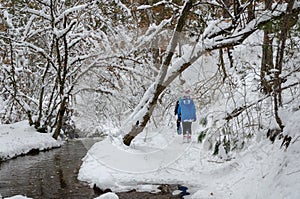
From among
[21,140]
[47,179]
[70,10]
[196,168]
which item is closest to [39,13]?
[70,10]

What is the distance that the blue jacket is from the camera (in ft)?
36.1

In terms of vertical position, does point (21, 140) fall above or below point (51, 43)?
below

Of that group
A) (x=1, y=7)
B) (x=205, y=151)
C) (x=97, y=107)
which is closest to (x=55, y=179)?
(x=205, y=151)

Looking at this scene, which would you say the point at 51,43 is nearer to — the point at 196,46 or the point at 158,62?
the point at 158,62

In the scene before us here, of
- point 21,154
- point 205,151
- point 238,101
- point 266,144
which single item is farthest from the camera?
point 21,154

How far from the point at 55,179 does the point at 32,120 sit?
1007cm

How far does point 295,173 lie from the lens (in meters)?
4.54

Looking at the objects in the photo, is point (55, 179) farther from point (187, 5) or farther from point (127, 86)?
point (127, 86)

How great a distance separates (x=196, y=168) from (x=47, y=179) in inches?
148

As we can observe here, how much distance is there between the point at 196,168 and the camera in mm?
8812

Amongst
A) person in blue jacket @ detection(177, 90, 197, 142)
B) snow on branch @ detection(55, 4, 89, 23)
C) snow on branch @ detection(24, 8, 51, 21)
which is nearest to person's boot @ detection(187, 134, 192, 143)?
person in blue jacket @ detection(177, 90, 197, 142)

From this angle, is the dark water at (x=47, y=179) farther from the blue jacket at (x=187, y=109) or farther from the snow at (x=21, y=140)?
the blue jacket at (x=187, y=109)

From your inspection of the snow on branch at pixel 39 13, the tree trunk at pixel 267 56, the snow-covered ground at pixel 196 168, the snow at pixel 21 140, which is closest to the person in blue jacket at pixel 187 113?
the snow-covered ground at pixel 196 168

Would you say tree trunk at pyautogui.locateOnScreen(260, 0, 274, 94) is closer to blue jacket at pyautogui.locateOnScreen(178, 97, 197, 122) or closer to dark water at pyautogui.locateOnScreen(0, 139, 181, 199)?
dark water at pyautogui.locateOnScreen(0, 139, 181, 199)
